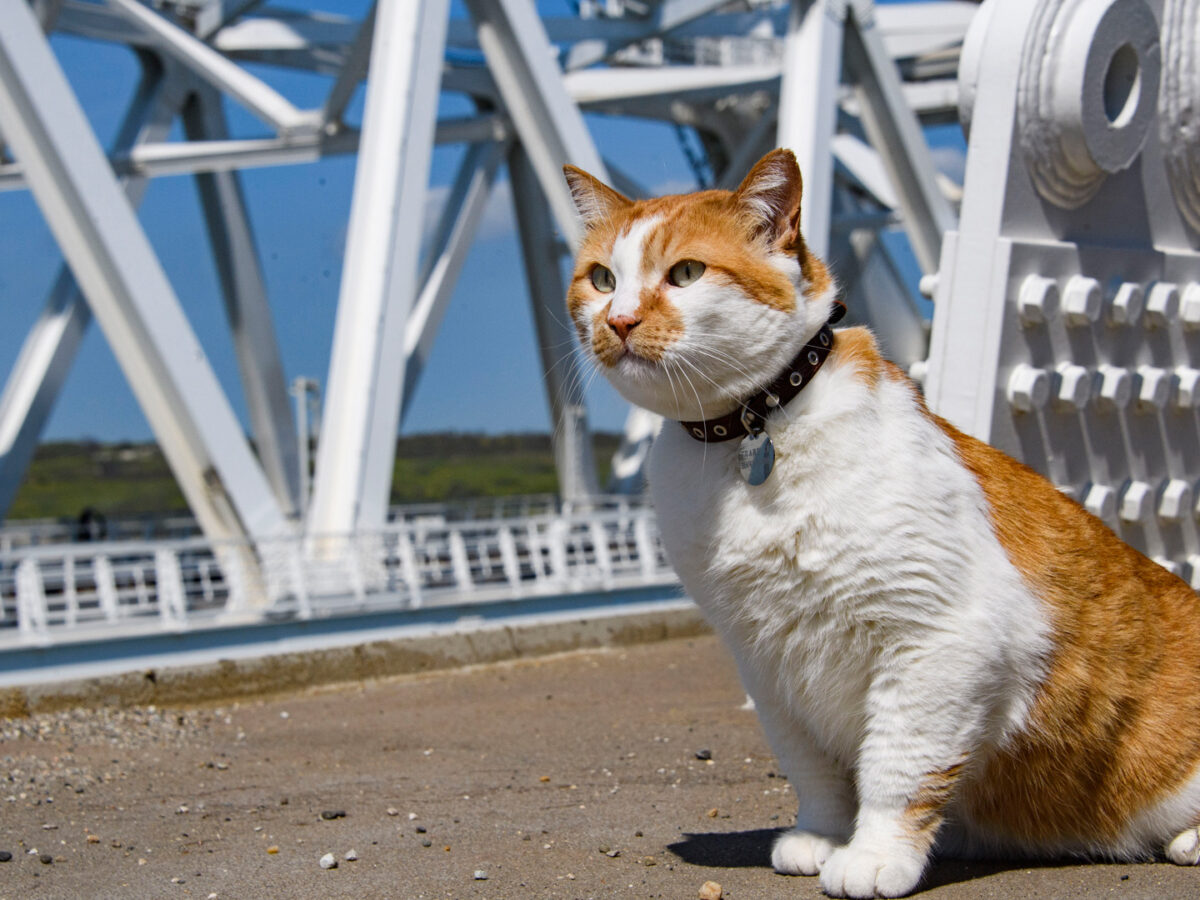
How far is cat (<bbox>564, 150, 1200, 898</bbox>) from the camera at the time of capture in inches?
109

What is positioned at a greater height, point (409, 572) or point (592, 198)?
point (592, 198)

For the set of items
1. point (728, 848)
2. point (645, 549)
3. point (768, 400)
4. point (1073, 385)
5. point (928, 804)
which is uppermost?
point (768, 400)

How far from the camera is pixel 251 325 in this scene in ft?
54.3

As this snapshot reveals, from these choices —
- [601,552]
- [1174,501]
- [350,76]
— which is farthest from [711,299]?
[350,76]

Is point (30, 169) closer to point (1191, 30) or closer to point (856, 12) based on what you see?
point (1191, 30)

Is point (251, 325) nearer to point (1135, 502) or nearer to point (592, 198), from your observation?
point (1135, 502)

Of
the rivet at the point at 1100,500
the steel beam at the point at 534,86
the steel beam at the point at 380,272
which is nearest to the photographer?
the rivet at the point at 1100,500

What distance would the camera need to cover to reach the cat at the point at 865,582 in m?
2.77

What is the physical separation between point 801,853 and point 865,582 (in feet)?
2.56

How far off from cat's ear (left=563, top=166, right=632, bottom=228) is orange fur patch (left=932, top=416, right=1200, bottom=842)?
102 centimetres

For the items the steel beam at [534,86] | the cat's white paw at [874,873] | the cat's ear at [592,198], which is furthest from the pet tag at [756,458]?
the steel beam at [534,86]

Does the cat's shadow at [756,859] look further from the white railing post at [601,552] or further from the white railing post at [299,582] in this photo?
the white railing post at [601,552]

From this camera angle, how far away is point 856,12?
13961 mm

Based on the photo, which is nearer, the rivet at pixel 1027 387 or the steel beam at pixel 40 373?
the rivet at pixel 1027 387
